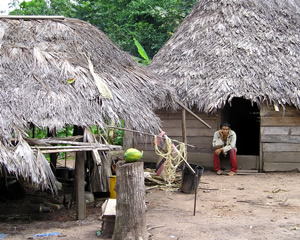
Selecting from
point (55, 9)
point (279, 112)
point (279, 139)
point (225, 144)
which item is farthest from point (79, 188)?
point (55, 9)

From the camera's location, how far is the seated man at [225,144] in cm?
980

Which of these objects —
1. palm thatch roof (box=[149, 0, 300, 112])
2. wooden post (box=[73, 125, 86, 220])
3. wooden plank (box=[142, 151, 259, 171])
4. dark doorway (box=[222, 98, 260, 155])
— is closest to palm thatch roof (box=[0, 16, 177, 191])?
wooden post (box=[73, 125, 86, 220])

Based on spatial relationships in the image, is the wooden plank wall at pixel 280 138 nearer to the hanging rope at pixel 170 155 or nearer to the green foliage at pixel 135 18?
the hanging rope at pixel 170 155

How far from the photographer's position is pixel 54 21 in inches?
308

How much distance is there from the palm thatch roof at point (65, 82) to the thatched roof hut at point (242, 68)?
7.24 feet

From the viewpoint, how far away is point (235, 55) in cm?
1043

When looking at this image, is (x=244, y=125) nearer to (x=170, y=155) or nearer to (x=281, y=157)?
(x=281, y=157)

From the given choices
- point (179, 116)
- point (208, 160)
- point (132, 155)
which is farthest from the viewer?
point (179, 116)

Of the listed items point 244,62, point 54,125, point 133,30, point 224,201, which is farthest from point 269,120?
point 133,30

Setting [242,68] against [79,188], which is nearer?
[79,188]

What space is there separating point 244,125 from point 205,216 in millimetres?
8499

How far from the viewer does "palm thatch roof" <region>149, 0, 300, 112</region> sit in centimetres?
977

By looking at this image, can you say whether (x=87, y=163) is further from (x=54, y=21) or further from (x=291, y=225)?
(x=291, y=225)

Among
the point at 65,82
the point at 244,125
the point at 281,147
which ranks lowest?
the point at 281,147
